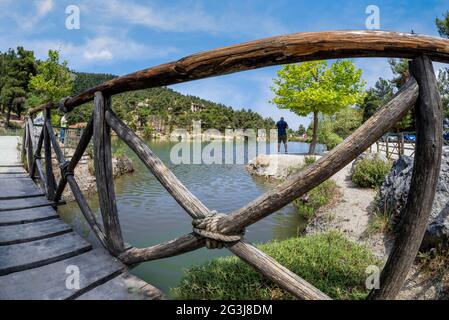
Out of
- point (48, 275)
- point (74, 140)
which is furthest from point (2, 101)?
point (48, 275)

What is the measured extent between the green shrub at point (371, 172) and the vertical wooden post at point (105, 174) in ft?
22.1

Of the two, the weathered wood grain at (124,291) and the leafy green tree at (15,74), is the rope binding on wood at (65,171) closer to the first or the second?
the weathered wood grain at (124,291)

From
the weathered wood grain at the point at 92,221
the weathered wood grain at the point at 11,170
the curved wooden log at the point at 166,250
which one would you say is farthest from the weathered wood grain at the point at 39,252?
the weathered wood grain at the point at 11,170

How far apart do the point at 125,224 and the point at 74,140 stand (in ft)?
28.6

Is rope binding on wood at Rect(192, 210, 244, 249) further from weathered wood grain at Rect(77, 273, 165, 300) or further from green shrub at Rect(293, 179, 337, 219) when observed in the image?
green shrub at Rect(293, 179, 337, 219)

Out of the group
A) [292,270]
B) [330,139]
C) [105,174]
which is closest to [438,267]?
[292,270]

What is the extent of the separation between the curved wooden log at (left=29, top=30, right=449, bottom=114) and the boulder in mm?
2175

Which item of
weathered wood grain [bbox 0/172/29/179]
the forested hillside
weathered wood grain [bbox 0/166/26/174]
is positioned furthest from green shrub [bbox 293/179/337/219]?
the forested hillside

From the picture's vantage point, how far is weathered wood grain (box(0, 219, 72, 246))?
262cm

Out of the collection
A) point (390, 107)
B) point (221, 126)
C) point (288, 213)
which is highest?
point (221, 126)
